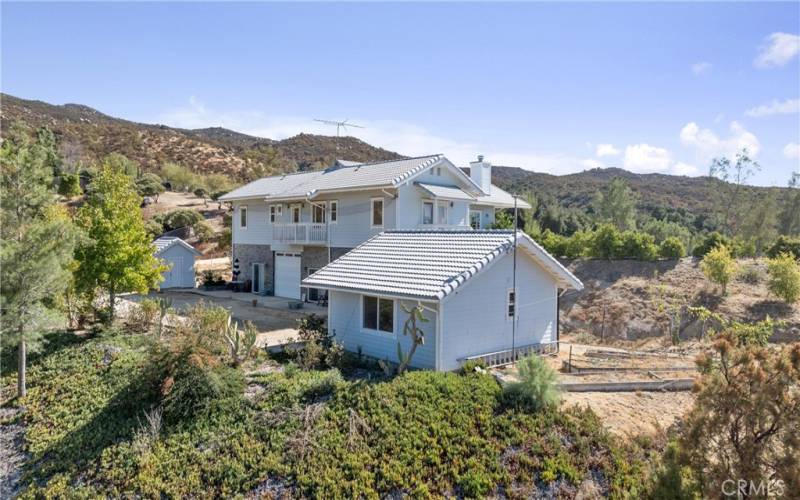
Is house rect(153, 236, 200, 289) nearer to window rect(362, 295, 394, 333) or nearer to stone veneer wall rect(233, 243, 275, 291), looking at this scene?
stone veneer wall rect(233, 243, 275, 291)

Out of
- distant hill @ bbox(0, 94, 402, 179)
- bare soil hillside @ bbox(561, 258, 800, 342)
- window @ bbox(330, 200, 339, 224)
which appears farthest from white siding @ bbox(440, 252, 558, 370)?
distant hill @ bbox(0, 94, 402, 179)

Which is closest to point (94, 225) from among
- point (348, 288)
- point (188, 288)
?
point (348, 288)

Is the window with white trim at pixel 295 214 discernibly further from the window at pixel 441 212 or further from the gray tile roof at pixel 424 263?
the gray tile roof at pixel 424 263

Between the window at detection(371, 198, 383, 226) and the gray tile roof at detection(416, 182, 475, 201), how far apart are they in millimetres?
1943

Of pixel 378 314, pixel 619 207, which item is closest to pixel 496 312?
pixel 378 314

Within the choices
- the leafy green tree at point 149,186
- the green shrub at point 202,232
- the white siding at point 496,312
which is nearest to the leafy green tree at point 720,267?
the white siding at point 496,312

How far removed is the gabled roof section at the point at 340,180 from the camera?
75.5ft

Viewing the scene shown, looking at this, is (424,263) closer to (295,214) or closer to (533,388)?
(533,388)

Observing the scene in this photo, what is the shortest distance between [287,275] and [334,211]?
5.10 meters

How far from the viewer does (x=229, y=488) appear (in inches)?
388

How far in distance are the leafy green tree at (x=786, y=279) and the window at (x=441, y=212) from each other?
1474 cm

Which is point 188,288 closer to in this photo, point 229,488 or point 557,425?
point 229,488

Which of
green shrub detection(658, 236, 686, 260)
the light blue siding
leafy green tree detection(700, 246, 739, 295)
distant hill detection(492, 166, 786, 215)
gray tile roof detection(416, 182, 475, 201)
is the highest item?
distant hill detection(492, 166, 786, 215)

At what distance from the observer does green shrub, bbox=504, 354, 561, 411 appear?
37.9ft
